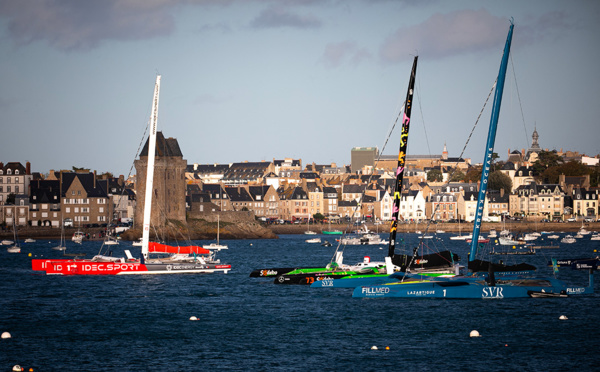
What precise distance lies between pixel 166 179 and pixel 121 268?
7156 cm

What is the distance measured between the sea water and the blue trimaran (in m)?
0.62

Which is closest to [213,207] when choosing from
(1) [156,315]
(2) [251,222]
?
(2) [251,222]

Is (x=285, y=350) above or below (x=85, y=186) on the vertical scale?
below

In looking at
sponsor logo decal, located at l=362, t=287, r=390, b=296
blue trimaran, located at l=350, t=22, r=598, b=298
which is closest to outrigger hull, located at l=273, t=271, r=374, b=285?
blue trimaran, located at l=350, t=22, r=598, b=298

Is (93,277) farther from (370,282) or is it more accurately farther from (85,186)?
(85,186)

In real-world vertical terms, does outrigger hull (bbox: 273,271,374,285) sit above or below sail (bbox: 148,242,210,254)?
below

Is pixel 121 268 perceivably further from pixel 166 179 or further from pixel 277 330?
pixel 166 179

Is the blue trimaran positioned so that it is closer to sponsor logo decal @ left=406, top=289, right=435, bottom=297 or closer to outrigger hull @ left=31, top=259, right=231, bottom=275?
sponsor logo decal @ left=406, top=289, right=435, bottom=297

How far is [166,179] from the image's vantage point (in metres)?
133

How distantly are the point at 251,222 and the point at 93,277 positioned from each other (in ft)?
285

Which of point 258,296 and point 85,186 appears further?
point 85,186

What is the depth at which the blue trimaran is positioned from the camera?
47500mm

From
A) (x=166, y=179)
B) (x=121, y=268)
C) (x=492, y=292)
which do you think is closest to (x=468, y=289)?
(x=492, y=292)

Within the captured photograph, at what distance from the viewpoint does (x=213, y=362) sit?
32438mm
